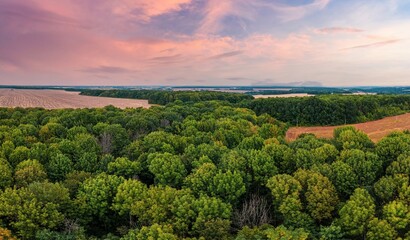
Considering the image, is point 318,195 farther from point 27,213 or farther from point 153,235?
point 27,213

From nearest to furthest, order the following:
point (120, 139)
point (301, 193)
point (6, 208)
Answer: point (6, 208)
point (301, 193)
point (120, 139)

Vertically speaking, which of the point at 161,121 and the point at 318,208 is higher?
the point at 161,121

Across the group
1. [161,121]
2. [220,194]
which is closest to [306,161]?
[220,194]

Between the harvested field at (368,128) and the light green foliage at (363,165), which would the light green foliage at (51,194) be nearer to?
the light green foliage at (363,165)

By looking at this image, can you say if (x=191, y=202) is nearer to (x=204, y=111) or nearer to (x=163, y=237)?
(x=163, y=237)

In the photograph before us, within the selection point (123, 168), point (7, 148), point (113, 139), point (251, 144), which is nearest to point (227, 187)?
point (123, 168)
